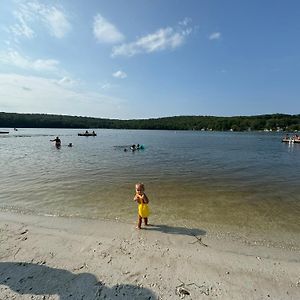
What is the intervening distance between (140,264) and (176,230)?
2.80 meters

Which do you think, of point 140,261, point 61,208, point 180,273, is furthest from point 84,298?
point 61,208

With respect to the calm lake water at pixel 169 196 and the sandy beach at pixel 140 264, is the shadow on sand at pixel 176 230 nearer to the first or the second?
the sandy beach at pixel 140 264

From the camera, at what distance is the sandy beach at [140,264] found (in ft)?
18.1

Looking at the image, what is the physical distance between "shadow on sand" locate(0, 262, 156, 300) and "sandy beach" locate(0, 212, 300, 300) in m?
0.02

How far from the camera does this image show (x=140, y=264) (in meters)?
6.58

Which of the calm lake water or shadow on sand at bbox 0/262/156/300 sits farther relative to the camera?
the calm lake water

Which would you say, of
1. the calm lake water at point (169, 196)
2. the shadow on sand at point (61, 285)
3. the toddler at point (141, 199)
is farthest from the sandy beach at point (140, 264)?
the calm lake water at point (169, 196)

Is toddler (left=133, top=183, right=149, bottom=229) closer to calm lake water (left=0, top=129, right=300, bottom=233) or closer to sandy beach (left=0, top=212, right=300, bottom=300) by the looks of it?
sandy beach (left=0, top=212, right=300, bottom=300)

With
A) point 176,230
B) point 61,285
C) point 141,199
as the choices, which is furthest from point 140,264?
point 176,230

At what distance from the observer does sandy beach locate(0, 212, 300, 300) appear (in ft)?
18.1

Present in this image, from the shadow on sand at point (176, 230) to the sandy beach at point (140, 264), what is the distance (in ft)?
0.12

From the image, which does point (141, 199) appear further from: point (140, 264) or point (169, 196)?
point (169, 196)

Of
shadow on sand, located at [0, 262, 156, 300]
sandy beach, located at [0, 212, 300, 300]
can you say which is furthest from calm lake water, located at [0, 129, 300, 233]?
shadow on sand, located at [0, 262, 156, 300]

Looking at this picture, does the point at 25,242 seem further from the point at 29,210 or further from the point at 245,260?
the point at 245,260
